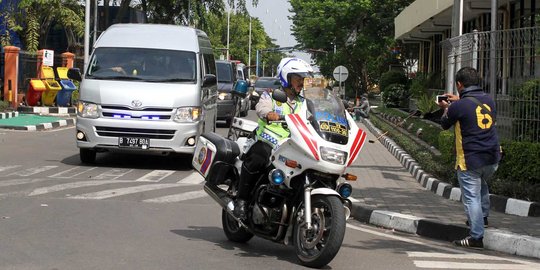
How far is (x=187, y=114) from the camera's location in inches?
488

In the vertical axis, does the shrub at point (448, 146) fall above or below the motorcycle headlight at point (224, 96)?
below

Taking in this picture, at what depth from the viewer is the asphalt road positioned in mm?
6211

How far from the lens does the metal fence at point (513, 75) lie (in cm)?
1016

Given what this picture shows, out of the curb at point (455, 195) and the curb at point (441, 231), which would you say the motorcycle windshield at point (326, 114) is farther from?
the curb at point (455, 195)

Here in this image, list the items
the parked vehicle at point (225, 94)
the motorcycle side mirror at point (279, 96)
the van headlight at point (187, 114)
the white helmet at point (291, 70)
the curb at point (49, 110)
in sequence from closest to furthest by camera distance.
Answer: the motorcycle side mirror at point (279, 96) < the white helmet at point (291, 70) < the van headlight at point (187, 114) < the parked vehicle at point (225, 94) < the curb at point (49, 110)

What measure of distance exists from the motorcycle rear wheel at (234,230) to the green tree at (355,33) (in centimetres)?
4055

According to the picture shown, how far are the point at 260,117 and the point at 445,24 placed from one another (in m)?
24.9

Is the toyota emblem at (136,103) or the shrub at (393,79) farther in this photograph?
the shrub at (393,79)

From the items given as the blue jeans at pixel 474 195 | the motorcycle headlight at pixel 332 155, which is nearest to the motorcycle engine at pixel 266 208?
the motorcycle headlight at pixel 332 155

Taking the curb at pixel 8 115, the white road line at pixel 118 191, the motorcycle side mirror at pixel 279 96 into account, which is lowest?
the white road line at pixel 118 191

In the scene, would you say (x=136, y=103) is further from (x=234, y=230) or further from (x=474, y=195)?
(x=474, y=195)

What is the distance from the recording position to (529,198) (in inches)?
374

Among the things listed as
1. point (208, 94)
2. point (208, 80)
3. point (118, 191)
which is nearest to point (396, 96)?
point (208, 94)

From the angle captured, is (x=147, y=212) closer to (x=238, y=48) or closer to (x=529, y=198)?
(x=529, y=198)
